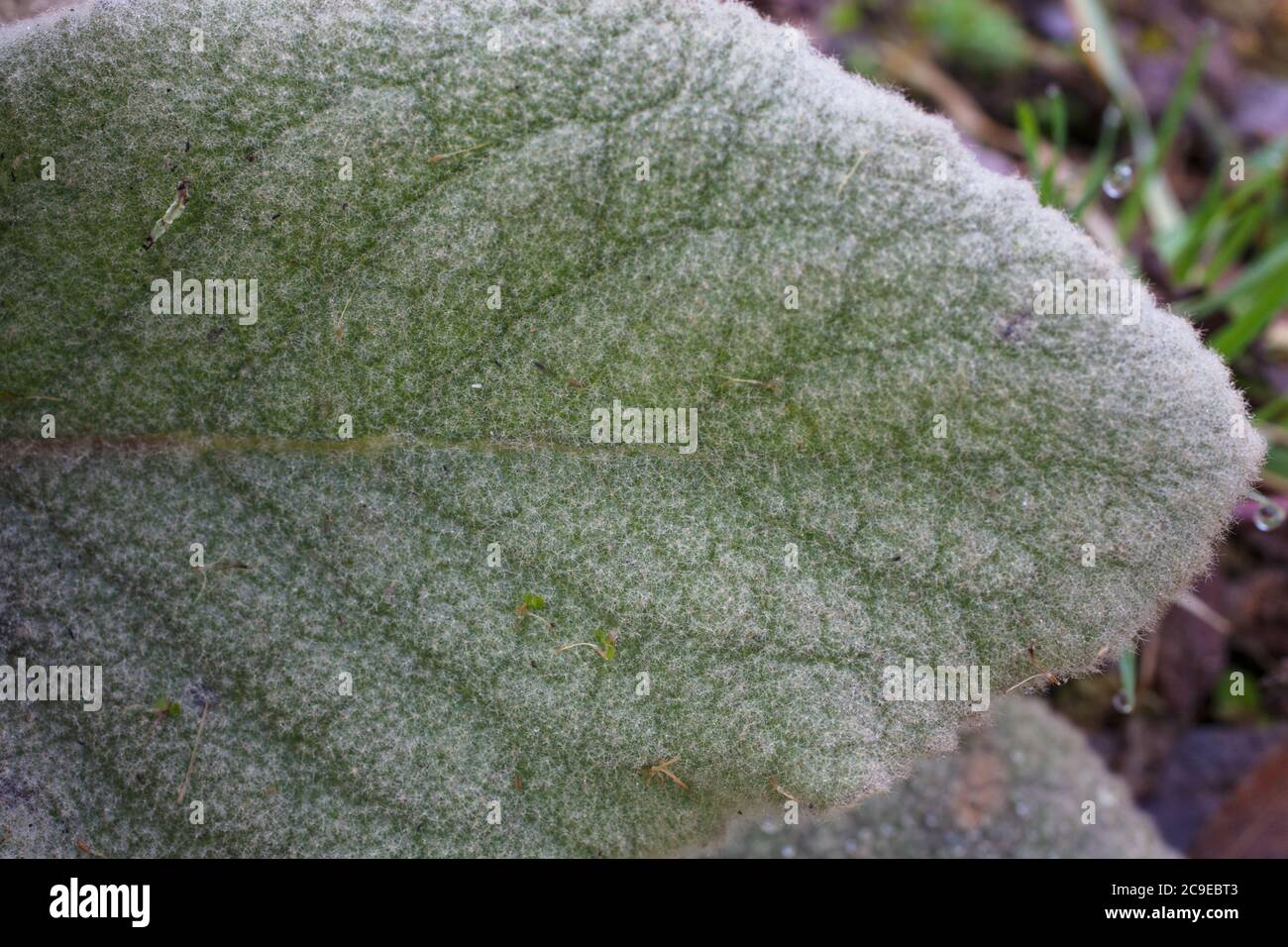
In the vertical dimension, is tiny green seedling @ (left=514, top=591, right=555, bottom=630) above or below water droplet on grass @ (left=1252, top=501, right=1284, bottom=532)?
above

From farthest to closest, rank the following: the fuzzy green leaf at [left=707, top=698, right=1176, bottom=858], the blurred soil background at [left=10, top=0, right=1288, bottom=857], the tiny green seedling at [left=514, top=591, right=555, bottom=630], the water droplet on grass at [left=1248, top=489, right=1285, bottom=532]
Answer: the blurred soil background at [left=10, top=0, right=1288, bottom=857], the fuzzy green leaf at [left=707, top=698, right=1176, bottom=858], the water droplet on grass at [left=1248, top=489, right=1285, bottom=532], the tiny green seedling at [left=514, top=591, right=555, bottom=630]

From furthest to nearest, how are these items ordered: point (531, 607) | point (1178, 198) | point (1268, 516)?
point (1178, 198) → point (1268, 516) → point (531, 607)

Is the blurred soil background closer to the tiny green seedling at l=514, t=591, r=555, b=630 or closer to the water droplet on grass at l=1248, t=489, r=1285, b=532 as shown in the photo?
the water droplet on grass at l=1248, t=489, r=1285, b=532

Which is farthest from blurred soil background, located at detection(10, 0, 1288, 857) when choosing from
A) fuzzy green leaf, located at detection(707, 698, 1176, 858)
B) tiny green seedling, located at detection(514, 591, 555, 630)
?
tiny green seedling, located at detection(514, 591, 555, 630)

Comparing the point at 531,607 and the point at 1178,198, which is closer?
the point at 531,607

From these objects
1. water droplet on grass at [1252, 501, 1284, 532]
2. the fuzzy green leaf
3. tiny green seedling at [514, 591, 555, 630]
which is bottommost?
the fuzzy green leaf

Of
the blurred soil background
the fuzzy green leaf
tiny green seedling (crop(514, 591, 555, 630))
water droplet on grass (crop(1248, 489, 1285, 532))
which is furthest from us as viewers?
the blurred soil background

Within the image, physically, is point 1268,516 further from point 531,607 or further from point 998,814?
point 531,607

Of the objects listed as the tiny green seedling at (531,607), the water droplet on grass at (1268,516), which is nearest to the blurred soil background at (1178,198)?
the water droplet on grass at (1268,516)

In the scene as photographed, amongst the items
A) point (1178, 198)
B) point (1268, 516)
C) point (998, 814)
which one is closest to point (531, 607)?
point (998, 814)

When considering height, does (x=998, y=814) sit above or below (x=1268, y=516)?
below
